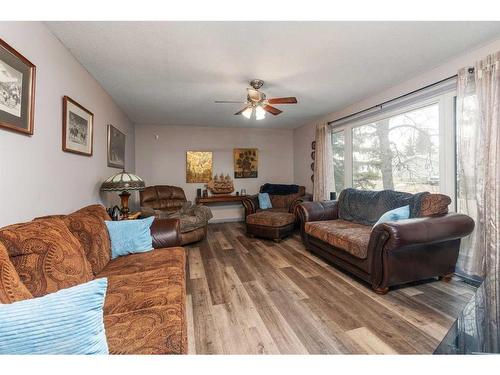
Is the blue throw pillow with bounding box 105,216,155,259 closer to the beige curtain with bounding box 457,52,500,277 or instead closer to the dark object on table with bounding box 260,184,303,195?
the beige curtain with bounding box 457,52,500,277

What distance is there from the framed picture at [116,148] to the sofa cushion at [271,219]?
2.32 metres

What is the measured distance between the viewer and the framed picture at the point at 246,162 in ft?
18.0

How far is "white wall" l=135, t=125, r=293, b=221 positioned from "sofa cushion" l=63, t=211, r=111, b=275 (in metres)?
3.39

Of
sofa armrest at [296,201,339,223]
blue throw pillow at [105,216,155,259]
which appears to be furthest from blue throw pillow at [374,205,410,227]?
blue throw pillow at [105,216,155,259]

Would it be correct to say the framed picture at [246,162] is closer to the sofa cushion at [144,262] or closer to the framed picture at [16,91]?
the sofa cushion at [144,262]

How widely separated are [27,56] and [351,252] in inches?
122

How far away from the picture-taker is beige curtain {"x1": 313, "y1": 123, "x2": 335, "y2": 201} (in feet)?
13.8

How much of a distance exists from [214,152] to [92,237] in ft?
12.8

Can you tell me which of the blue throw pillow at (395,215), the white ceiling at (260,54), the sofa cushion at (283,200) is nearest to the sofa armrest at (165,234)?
the white ceiling at (260,54)

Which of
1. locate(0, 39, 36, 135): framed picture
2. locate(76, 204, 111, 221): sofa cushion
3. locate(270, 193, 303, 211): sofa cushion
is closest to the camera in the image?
locate(0, 39, 36, 135): framed picture

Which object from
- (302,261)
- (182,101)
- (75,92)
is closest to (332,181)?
(302,261)

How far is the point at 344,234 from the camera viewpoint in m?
2.53

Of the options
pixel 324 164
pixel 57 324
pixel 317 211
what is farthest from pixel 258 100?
pixel 57 324

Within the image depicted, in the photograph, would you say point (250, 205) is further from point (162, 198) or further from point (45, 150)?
point (45, 150)
